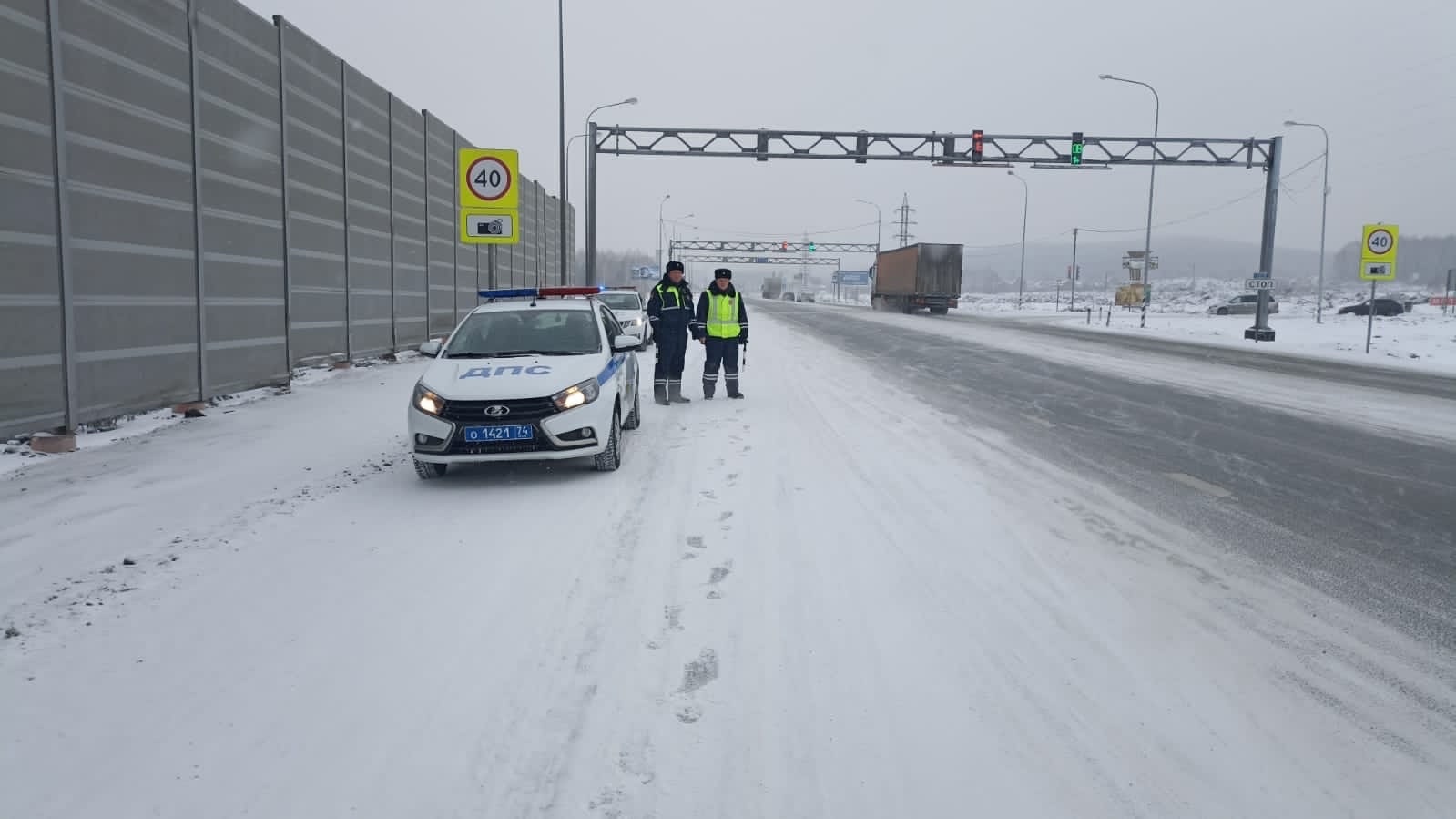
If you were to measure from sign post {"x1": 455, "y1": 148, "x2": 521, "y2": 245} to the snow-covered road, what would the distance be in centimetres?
815

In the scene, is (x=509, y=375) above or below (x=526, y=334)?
below

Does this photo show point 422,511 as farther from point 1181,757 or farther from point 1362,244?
point 1362,244

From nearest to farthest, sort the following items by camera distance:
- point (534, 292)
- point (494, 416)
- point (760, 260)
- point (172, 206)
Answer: point (494, 416) < point (534, 292) < point (172, 206) < point (760, 260)

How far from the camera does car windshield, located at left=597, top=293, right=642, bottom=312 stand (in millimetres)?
23578

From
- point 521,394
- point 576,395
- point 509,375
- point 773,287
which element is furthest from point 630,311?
point 773,287

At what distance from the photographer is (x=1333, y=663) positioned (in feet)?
13.1

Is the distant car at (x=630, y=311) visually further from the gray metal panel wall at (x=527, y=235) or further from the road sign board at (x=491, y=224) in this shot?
the road sign board at (x=491, y=224)

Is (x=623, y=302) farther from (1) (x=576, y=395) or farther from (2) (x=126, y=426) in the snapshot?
(1) (x=576, y=395)

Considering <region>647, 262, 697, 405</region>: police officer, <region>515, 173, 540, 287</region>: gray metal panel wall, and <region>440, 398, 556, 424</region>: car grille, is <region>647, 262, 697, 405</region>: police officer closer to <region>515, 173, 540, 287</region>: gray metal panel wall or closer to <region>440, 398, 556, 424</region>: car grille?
<region>440, 398, 556, 424</region>: car grille

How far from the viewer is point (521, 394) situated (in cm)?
716

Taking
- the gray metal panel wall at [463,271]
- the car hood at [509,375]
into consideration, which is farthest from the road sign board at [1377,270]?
the car hood at [509,375]

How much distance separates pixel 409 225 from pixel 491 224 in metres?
4.75

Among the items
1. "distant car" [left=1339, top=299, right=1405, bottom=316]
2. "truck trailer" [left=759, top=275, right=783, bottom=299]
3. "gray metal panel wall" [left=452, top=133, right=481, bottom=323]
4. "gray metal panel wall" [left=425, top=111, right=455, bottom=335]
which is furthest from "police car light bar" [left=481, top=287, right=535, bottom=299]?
"truck trailer" [left=759, top=275, right=783, bottom=299]

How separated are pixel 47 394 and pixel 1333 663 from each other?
9.83 m
